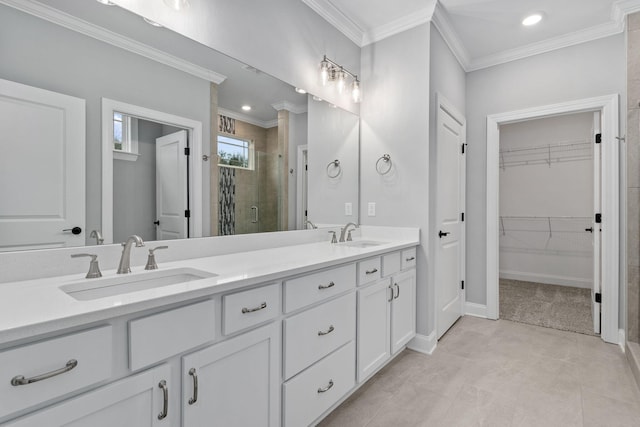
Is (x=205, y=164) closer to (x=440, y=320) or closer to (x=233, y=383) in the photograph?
(x=233, y=383)

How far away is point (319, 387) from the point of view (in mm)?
1542

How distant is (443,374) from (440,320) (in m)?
0.62

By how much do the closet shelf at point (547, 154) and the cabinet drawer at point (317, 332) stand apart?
4.24 meters

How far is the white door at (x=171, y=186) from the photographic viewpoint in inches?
60.2

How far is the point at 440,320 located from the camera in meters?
2.75

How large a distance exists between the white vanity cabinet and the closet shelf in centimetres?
342

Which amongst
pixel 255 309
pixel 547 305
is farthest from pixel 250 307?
pixel 547 305

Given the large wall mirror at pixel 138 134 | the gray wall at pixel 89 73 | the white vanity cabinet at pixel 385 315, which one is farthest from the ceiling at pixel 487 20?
the white vanity cabinet at pixel 385 315

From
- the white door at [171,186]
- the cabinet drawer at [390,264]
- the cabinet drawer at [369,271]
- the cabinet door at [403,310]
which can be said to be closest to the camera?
the white door at [171,186]

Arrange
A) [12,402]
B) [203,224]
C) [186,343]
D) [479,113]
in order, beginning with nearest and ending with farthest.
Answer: [12,402] → [186,343] → [203,224] → [479,113]

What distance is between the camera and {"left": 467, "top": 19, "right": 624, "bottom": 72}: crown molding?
268 centimetres

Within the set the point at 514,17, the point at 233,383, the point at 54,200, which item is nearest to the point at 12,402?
the point at 233,383

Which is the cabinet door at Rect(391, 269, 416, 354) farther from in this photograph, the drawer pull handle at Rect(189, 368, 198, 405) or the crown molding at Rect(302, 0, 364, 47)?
the crown molding at Rect(302, 0, 364, 47)

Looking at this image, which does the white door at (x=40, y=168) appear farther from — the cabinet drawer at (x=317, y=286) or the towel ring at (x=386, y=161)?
the towel ring at (x=386, y=161)
